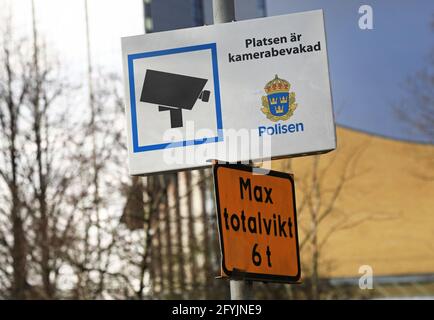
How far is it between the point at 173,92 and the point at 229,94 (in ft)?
1.32

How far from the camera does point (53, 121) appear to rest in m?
21.5

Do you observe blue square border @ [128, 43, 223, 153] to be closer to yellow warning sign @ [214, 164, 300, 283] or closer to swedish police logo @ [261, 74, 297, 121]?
swedish police logo @ [261, 74, 297, 121]

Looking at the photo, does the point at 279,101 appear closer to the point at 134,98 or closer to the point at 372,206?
the point at 134,98

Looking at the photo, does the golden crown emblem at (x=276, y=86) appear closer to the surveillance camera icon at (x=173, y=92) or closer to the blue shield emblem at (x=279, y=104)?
the blue shield emblem at (x=279, y=104)

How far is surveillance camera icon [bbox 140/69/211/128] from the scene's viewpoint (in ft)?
24.1

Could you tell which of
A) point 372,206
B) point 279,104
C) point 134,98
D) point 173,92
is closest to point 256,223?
point 279,104

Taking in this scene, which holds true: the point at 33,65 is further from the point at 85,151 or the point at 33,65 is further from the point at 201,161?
the point at 201,161

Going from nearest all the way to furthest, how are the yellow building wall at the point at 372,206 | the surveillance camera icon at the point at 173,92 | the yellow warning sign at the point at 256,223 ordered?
the yellow warning sign at the point at 256,223 < the surveillance camera icon at the point at 173,92 < the yellow building wall at the point at 372,206

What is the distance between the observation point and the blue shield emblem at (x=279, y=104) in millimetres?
7213

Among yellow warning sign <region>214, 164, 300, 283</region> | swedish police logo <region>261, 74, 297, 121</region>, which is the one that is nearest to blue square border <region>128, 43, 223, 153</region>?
swedish police logo <region>261, 74, 297, 121</region>

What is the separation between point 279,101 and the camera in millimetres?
7230

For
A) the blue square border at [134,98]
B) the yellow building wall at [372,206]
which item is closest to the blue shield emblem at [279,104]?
the blue square border at [134,98]

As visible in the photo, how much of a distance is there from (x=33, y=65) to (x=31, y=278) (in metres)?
4.32
